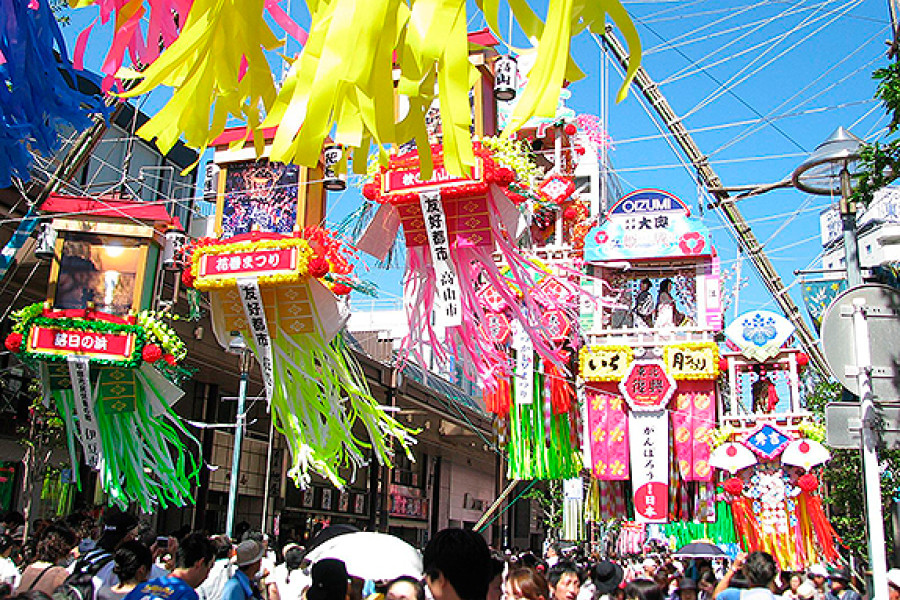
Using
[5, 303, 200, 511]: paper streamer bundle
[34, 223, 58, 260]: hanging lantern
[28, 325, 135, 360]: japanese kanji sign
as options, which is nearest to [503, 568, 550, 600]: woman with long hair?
[5, 303, 200, 511]: paper streamer bundle

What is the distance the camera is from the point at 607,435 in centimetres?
1298

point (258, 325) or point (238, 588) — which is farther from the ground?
point (258, 325)

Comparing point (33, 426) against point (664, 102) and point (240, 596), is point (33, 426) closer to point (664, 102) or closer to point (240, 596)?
point (240, 596)

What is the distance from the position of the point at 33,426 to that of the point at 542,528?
36249mm

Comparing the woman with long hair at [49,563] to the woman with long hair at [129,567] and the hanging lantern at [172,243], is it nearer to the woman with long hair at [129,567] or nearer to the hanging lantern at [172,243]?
the woman with long hair at [129,567]

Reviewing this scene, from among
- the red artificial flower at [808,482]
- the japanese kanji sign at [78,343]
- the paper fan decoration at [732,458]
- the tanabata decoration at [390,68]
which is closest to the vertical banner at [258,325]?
the japanese kanji sign at [78,343]

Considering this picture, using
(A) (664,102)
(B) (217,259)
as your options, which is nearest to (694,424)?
(A) (664,102)

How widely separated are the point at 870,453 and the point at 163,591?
11.4 ft

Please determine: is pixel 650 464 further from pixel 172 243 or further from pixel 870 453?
pixel 870 453

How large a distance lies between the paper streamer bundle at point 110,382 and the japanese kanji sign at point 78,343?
1 cm

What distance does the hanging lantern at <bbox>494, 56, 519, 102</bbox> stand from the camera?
923 centimetres

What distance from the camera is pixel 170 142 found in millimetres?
2250

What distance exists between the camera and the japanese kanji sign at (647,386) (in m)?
12.7

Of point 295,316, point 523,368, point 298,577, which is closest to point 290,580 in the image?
point 298,577
